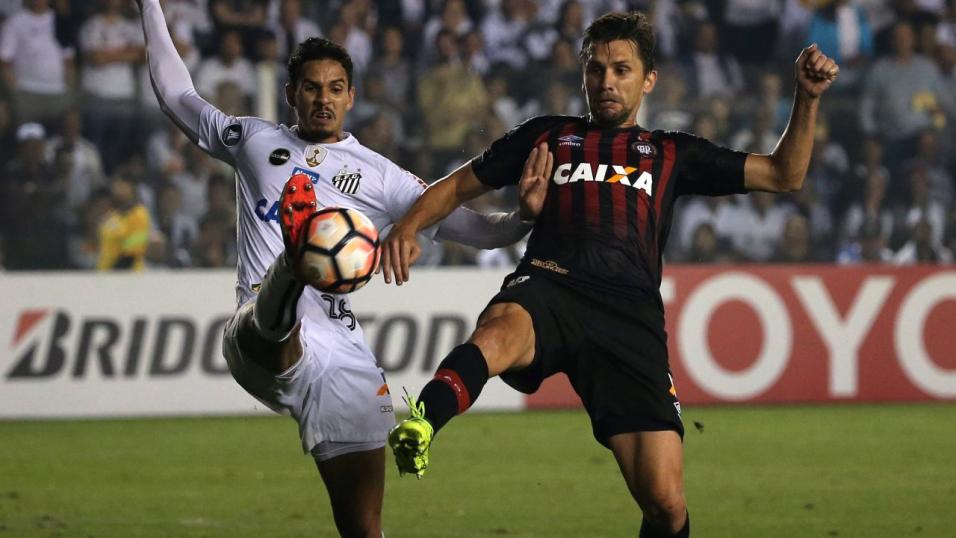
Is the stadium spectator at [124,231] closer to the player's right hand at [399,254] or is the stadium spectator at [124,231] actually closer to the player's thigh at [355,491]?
the player's thigh at [355,491]

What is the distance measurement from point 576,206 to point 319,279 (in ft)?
3.60

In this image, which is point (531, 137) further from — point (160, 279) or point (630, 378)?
point (160, 279)

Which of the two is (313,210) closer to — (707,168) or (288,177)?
(288,177)

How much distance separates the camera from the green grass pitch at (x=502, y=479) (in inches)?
299

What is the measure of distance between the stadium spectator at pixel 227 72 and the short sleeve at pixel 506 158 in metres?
7.22

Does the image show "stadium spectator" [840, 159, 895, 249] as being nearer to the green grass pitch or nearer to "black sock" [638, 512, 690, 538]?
the green grass pitch

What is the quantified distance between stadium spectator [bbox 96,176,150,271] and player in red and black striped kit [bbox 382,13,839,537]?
7.23m

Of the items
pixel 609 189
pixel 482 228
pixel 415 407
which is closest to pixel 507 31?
pixel 482 228

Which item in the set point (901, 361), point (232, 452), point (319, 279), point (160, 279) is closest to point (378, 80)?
point (160, 279)

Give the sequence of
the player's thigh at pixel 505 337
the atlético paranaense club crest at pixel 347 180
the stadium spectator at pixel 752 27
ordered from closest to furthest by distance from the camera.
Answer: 1. the player's thigh at pixel 505 337
2. the atlético paranaense club crest at pixel 347 180
3. the stadium spectator at pixel 752 27

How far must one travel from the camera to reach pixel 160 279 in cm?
1229

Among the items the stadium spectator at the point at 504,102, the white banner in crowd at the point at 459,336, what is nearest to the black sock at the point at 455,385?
the white banner in crowd at the point at 459,336

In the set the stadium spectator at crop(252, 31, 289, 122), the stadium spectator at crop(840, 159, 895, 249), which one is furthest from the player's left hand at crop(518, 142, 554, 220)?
the stadium spectator at crop(840, 159, 895, 249)

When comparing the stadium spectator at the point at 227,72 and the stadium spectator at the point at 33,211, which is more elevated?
the stadium spectator at the point at 227,72
